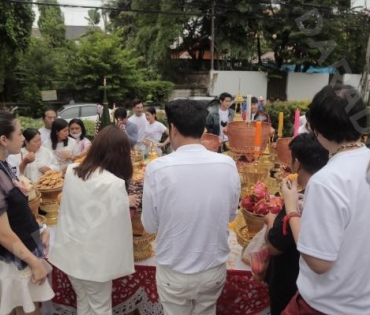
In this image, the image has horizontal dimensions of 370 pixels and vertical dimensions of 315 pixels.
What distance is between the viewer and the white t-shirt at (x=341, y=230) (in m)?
0.92

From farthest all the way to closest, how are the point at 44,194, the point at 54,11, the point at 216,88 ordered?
the point at 54,11 → the point at 216,88 → the point at 44,194

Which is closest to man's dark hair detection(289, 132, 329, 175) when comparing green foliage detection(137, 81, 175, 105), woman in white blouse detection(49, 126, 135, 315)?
woman in white blouse detection(49, 126, 135, 315)

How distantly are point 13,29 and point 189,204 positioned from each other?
11.3m

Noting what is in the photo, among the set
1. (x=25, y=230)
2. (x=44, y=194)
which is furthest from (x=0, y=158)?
(x=44, y=194)

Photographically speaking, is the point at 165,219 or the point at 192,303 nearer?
the point at 165,219

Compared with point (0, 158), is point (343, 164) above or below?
above

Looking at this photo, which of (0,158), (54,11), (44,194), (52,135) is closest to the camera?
(0,158)

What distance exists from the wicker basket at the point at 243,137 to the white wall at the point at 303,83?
43.2ft

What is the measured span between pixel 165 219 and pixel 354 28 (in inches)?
525

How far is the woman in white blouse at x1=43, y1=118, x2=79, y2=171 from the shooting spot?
9.71 ft

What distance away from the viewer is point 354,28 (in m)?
12.5

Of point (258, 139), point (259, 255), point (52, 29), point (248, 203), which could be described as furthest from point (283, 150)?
point (52, 29)

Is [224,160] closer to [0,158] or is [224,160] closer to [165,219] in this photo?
[165,219]

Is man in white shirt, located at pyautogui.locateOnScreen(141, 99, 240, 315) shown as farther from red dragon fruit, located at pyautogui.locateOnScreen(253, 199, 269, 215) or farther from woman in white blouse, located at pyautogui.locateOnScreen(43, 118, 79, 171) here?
woman in white blouse, located at pyautogui.locateOnScreen(43, 118, 79, 171)
